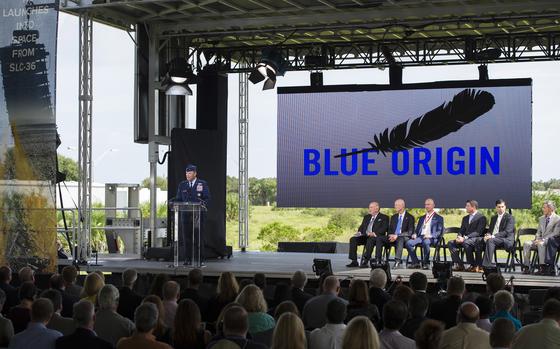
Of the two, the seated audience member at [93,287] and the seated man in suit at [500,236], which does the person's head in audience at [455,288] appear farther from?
the seated man in suit at [500,236]

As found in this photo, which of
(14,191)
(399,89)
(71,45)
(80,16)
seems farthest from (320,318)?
(71,45)

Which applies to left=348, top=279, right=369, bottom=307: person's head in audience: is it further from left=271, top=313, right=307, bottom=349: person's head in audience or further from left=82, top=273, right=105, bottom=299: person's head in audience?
left=271, top=313, right=307, bottom=349: person's head in audience

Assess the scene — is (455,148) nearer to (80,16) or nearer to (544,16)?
(544,16)

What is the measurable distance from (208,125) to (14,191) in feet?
20.2

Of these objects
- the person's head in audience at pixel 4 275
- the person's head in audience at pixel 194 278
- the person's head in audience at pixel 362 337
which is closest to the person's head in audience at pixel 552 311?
→ the person's head in audience at pixel 362 337

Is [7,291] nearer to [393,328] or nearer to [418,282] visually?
[418,282]

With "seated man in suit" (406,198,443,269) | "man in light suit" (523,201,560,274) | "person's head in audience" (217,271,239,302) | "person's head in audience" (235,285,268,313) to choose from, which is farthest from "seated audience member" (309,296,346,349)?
"seated man in suit" (406,198,443,269)

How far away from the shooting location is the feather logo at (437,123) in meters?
16.0

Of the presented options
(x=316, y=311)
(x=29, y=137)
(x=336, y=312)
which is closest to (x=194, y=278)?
(x=316, y=311)

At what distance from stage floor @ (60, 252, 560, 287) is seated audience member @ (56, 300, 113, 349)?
7218mm

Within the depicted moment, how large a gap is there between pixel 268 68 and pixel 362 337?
37.9ft

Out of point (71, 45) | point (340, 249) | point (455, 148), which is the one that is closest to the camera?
point (455, 148)

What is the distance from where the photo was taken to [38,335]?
17.5 ft

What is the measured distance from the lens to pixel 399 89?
1647 cm
